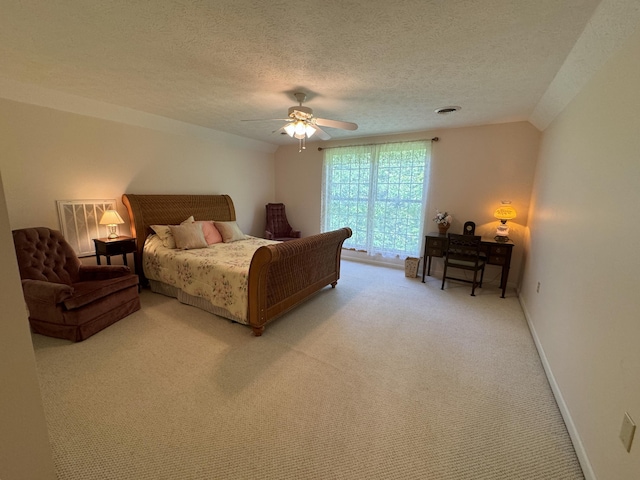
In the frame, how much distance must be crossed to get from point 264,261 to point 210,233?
1.93 m

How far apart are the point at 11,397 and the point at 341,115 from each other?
3.57 metres

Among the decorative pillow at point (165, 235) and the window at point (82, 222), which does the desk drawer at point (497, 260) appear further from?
the window at point (82, 222)

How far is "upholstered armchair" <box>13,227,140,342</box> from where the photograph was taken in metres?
2.29

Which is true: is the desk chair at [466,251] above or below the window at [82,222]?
below

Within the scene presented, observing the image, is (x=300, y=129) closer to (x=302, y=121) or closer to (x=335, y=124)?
(x=302, y=121)

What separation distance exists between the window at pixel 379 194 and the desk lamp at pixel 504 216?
1.06 metres

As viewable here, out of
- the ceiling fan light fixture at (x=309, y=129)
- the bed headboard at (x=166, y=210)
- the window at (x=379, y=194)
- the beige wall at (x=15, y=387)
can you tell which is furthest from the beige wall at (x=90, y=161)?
the beige wall at (x=15, y=387)

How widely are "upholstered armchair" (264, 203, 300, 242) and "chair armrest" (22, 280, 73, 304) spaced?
10.9ft

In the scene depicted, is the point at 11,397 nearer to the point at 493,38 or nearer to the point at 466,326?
the point at 493,38

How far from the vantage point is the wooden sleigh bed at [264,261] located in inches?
96.3

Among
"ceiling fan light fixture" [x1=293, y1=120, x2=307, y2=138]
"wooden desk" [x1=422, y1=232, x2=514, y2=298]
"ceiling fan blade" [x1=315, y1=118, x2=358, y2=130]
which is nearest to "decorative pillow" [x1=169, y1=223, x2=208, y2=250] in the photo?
"ceiling fan light fixture" [x1=293, y1=120, x2=307, y2=138]

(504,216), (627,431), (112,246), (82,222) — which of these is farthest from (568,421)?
(82,222)

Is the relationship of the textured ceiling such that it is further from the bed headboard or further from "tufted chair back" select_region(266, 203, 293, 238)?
"tufted chair back" select_region(266, 203, 293, 238)

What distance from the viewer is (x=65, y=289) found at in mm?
2229
